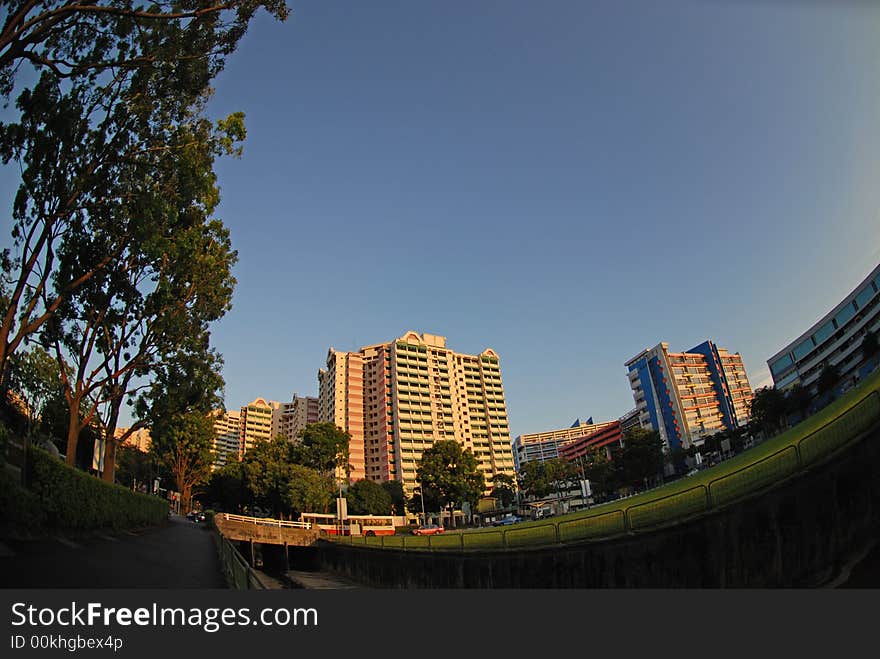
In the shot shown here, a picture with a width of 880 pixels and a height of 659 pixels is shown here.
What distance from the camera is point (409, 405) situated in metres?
125

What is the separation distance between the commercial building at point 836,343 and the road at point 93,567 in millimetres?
82503

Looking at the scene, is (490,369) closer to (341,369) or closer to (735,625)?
(341,369)

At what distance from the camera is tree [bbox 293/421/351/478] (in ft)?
216

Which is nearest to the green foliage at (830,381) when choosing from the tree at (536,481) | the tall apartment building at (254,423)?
the tree at (536,481)

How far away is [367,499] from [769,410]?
6074cm

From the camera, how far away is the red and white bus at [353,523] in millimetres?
42281

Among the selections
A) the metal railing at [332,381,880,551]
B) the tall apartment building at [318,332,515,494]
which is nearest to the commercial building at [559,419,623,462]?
the tall apartment building at [318,332,515,494]

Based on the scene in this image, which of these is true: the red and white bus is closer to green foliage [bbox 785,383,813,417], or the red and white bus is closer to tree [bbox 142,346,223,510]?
tree [bbox 142,346,223,510]

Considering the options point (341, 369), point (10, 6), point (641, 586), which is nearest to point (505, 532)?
point (641, 586)

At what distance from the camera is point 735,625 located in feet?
19.2

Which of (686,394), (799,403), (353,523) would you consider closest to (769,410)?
(799,403)

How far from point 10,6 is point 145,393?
16.7m

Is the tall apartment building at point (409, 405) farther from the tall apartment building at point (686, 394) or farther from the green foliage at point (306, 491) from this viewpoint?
the green foliage at point (306, 491)

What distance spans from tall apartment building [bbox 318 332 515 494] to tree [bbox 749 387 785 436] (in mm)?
62318
